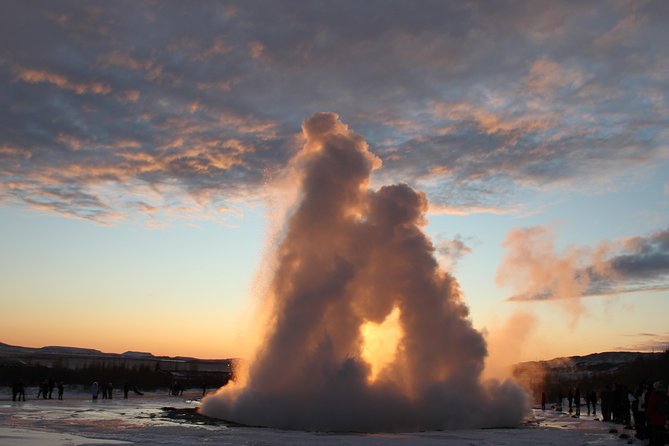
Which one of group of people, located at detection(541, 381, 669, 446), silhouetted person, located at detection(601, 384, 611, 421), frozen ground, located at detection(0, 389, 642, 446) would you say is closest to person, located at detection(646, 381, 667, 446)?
group of people, located at detection(541, 381, 669, 446)

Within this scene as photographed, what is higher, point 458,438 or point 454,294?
point 454,294

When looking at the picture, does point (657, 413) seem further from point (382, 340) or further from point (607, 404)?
point (382, 340)

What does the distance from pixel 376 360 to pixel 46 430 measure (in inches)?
679

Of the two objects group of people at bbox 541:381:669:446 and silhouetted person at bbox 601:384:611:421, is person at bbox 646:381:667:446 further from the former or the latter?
silhouetted person at bbox 601:384:611:421

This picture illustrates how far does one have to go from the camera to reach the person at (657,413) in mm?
15148

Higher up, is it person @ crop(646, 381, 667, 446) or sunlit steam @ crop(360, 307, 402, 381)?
sunlit steam @ crop(360, 307, 402, 381)

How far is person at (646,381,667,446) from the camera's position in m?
15.1

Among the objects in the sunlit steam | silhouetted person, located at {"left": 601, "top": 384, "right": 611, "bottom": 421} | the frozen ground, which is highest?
the sunlit steam

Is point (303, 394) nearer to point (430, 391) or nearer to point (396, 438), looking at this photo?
point (430, 391)

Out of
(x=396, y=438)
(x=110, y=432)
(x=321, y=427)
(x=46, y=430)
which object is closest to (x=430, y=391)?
(x=321, y=427)

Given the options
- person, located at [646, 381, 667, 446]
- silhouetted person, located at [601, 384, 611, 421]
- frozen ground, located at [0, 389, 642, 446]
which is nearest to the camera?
person, located at [646, 381, 667, 446]

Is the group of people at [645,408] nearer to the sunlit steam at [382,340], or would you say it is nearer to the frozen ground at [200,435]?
the frozen ground at [200,435]

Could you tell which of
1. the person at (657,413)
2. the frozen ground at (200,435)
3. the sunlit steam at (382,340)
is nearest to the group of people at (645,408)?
the person at (657,413)

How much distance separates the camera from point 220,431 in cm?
2350
